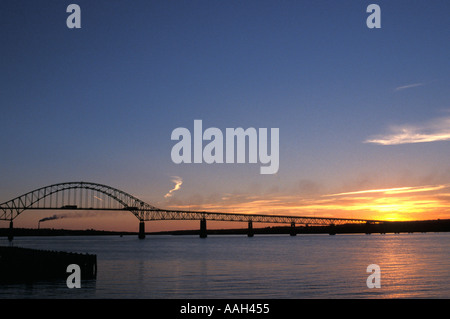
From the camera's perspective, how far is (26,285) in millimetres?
37750

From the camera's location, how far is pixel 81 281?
134 ft

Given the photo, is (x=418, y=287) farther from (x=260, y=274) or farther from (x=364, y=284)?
(x=260, y=274)

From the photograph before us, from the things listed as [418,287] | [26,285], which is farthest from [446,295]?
[26,285]

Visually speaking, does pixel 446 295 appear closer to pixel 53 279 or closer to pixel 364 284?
pixel 364 284

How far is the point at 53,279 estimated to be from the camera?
138 ft
